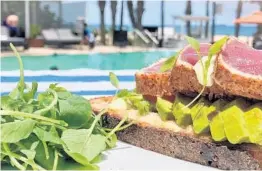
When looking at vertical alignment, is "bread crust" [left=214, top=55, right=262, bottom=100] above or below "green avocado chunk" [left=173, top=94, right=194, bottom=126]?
above

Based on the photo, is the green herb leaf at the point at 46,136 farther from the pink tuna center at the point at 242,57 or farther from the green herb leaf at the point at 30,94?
the pink tuna center at the point at 242,57

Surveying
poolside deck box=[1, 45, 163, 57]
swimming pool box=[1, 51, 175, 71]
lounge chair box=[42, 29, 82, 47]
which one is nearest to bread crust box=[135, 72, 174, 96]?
swimming pool box=[1, 51, 175, 71]

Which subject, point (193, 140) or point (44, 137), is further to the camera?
point (193, 140)

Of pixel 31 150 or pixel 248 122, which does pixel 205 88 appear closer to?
pixel 248 122

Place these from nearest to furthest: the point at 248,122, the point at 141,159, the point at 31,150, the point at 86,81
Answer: the point at 31,150 < the point at 248,122 < the point at 141,159 < the point at 86,81

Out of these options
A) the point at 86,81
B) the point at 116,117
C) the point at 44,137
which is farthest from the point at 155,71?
the point at 86,81

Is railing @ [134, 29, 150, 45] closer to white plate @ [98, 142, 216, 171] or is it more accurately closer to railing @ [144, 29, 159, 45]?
railing @ [144, 29, 159, 45]

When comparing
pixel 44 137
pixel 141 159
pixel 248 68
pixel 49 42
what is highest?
pixel 248 68
